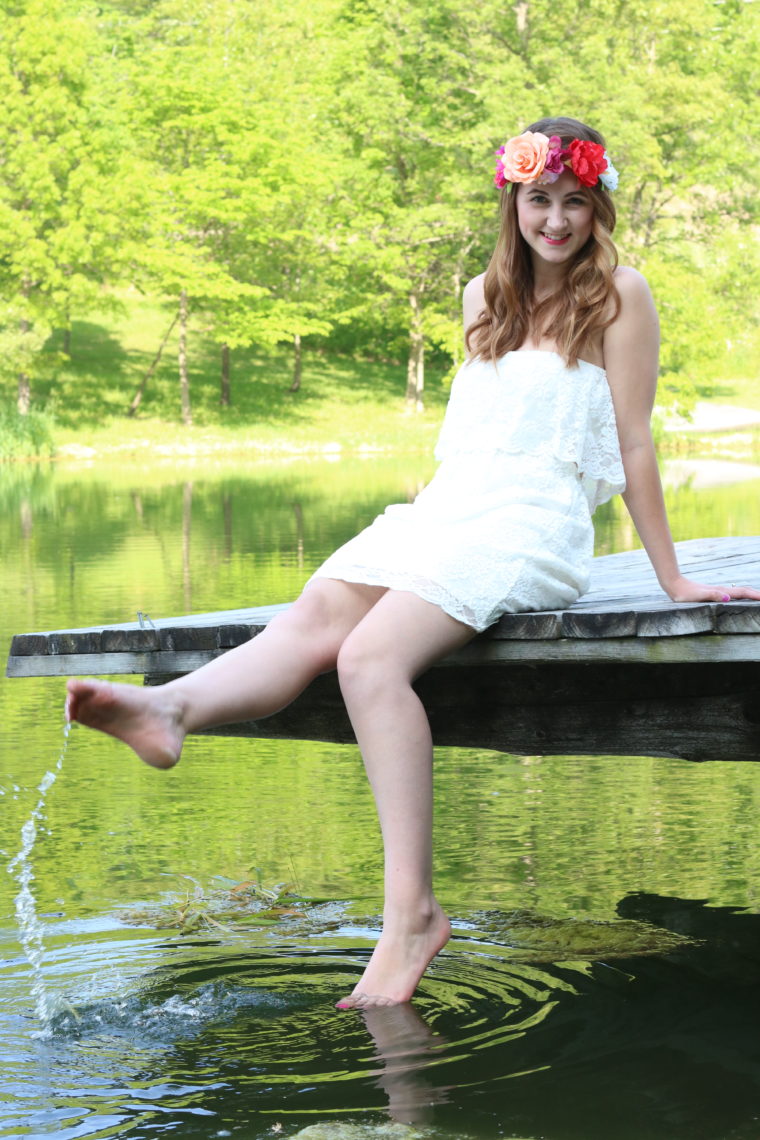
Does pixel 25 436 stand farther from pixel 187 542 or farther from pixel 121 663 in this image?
pixel 121 663

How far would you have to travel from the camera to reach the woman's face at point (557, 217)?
3514mm

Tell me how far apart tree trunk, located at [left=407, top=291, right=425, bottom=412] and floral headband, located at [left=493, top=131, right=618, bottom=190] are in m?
30.4

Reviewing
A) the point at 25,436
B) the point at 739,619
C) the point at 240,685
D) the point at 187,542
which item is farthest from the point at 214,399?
the point at 739,619

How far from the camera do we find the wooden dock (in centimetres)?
340

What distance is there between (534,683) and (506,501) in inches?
19.9

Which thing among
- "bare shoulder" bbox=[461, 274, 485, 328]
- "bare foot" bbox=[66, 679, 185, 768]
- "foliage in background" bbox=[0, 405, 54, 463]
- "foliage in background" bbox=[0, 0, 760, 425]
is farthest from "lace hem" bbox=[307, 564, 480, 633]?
"foliage in background" bbox=[0, 0, 760, 425]

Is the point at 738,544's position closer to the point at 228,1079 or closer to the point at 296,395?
the point at 228,1079

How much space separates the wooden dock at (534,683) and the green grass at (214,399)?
81.0 feet

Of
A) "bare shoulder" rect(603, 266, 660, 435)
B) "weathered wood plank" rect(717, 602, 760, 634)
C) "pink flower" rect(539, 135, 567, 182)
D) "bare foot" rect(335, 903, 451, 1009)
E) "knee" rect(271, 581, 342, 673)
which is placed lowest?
"bare foot" rect(335, 903, 451, 1009)

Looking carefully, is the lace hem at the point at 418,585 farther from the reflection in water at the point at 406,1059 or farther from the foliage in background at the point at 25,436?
the foliage in background at the point at 25,436

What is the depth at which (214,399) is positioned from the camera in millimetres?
33562

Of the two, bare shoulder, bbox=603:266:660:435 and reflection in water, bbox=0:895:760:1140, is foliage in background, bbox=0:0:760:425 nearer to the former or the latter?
bare shoulder, bbox=603:266:660:435

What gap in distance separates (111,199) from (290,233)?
4938 millimetres

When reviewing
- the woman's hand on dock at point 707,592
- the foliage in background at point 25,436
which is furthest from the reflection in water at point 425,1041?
the foliage in background at point 25,436
